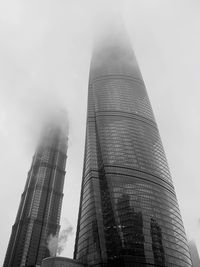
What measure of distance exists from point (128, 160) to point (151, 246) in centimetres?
4546

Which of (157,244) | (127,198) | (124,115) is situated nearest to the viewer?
(157,244)

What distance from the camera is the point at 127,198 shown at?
136625 mm

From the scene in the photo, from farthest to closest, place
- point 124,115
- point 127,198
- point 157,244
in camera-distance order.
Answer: point 124,115 < point 127,198 < point 157,244

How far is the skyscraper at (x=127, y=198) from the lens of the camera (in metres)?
123

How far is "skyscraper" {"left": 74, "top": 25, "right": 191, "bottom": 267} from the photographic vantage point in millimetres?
122625

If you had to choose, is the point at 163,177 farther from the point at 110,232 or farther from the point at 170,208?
the point at 110,232

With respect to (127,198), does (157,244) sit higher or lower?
lower

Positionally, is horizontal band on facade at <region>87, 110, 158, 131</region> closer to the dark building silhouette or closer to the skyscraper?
the skyscraper

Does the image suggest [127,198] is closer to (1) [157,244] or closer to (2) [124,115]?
(1) [157,244]

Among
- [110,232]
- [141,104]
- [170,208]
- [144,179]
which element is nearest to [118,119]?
[141,104]

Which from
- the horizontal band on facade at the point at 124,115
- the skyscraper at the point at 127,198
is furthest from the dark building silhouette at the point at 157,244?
the horizontal band on facade at the point at 124,115

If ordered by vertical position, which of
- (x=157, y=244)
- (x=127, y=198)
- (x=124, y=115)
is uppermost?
(x=124, y=115)

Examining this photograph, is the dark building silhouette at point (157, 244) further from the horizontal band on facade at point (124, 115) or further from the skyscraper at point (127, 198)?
the horizontal band on facade at point (124, 115)

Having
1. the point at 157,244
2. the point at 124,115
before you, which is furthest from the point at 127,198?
the point at 124,115
